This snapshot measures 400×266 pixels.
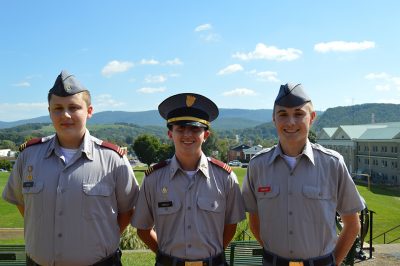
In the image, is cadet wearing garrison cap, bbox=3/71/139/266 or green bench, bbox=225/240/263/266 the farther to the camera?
green bench, bbox=225/240/263/266

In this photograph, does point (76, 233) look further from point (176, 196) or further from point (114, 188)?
point (176, 196)

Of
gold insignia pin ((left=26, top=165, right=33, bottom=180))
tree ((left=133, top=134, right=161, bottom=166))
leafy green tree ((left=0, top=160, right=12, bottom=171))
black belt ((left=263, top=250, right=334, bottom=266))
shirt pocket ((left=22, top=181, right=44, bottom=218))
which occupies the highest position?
gold insignia pin ((left=26, top=165, right=33, bottom=180))

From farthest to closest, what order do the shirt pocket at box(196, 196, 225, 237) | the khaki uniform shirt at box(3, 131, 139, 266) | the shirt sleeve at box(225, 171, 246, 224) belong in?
1. the shirt sleeve at box(225, 171, 246, 224)
2. the shirt pocket at box(196, 196, 225, 237)
3. the khaki uniform shirt at box(3, 131, 139, 266)

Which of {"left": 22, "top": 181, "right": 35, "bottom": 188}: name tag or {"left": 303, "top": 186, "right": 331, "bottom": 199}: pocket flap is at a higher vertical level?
{"left": 22, "top": 181, "right": 35, "bottom": 188}: name tag

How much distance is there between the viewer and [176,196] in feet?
13.3

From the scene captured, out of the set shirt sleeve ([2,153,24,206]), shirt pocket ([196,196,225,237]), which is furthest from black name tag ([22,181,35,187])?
shirt pocket ([196,196,225,237])

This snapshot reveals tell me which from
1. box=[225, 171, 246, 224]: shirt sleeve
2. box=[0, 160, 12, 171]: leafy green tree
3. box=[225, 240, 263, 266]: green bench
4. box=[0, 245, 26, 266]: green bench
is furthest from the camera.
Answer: box=[0, 160, 12, 171]: leafy green tree

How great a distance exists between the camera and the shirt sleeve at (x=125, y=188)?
162 inches

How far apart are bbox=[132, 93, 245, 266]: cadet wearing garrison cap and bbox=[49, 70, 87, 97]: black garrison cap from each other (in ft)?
3.05

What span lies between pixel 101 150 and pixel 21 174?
2.82 ft

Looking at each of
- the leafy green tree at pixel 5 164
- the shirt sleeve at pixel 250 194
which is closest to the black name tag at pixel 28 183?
the shirt sleeve at pixel 250 194

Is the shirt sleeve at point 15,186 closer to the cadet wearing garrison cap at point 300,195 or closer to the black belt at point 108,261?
the black belt at point 108,261

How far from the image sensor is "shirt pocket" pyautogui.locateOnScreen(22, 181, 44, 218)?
12.5ft

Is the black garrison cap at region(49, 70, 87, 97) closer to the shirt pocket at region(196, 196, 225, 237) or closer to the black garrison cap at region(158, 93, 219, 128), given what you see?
the black garrison cap at region(158, 93, 219, 128)
